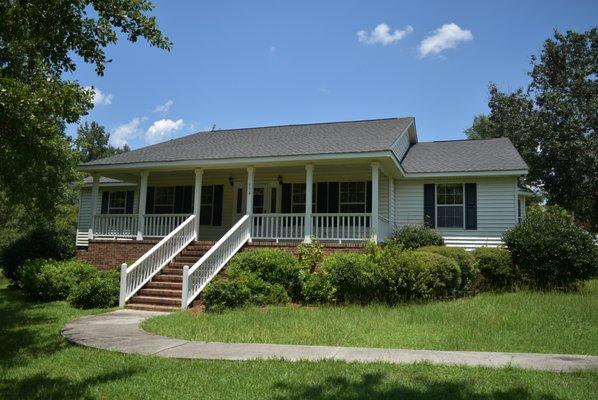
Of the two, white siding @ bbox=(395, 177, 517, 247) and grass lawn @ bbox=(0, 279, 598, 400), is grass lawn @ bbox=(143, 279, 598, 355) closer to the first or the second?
grass lawn @ bbox=(0, 279, 598, 400)

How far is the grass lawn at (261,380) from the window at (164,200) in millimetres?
13291

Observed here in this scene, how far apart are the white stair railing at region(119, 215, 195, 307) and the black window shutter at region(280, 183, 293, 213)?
140 inches

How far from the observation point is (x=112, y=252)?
687 inches

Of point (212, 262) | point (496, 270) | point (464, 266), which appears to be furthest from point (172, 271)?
point (496, 270)

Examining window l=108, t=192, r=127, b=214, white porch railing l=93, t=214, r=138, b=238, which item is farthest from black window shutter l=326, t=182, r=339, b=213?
window l=108, t=192, r=127, b=214

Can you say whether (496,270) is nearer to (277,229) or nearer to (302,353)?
(277,229)

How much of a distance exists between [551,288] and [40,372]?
12.2 metres

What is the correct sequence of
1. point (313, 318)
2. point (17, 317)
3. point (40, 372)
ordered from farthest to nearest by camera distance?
1. point (17, 317)
2. point (313, 318)
3. point (40, 372)

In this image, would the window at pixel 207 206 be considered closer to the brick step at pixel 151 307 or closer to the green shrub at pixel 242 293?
the brick step at pixel 151 307

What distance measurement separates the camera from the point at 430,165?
18.0 meters

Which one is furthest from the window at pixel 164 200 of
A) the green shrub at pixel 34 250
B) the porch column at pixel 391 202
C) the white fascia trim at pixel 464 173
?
the white fascia trim at pixel 464 173

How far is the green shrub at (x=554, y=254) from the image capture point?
1346 centimetres

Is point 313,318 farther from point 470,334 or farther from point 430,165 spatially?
point 430,165

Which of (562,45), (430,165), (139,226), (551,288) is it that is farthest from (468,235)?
(562,45)
